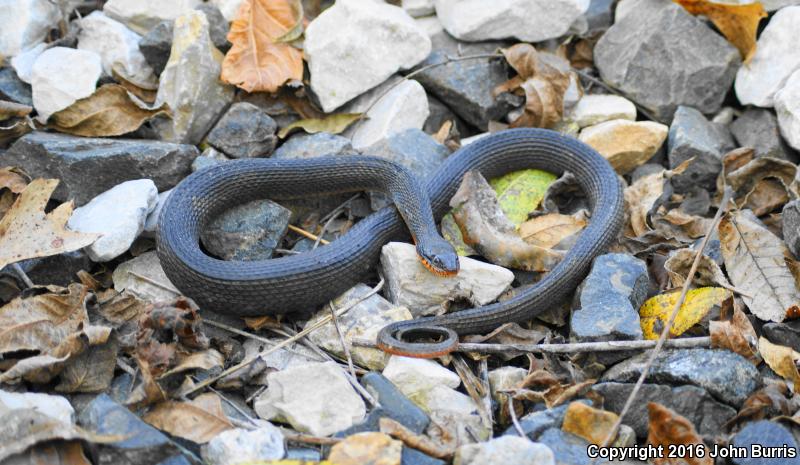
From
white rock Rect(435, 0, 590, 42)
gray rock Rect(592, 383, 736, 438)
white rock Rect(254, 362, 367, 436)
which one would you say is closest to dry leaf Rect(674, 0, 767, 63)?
white rock Rect(435, 0, 590, 42)

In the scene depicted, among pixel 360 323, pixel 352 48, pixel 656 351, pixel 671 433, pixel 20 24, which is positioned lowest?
pixel 360 323

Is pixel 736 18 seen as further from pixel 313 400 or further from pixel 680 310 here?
pixel 313 400

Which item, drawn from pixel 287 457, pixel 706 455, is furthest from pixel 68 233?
pixel 706 455

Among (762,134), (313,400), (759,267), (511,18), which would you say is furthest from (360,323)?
(762,134)

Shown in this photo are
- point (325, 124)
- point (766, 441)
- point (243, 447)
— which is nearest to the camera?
point (243, 447)

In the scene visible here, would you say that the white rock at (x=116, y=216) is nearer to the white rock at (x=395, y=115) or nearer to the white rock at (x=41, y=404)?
the white rock at (x=41, y=404)

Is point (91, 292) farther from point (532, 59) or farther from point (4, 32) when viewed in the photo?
point (532, 59)
